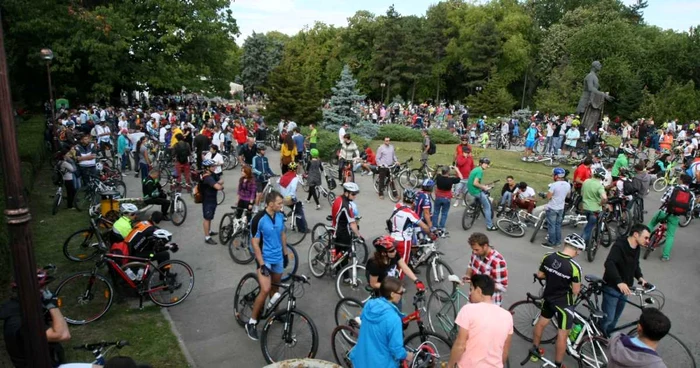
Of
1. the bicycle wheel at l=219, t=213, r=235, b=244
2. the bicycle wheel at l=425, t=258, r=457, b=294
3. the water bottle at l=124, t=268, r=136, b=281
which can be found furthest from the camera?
the bicycle wheel at l=219, t=213, r=235, b=244

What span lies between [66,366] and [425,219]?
5.93 m

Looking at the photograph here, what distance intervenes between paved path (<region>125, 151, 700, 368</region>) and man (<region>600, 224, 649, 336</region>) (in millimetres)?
1024

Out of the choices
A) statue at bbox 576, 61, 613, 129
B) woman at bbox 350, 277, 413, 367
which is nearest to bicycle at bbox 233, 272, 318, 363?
woman at bbox 350, 277, 413, 367

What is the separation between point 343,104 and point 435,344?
20.4 m

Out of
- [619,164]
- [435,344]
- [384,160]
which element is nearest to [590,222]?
[619,164]

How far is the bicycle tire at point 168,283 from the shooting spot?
7.23 metres

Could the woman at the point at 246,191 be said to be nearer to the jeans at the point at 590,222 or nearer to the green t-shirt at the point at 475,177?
the green t-shirt at the point at 475,177

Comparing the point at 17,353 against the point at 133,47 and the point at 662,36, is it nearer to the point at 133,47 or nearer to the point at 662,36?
the point at 133,47

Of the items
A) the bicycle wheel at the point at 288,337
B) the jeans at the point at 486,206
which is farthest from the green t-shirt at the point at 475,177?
the bicycle wheel at the point at 288,337

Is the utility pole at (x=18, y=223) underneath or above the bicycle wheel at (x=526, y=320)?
above

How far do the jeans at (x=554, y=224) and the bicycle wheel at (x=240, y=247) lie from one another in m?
6.41

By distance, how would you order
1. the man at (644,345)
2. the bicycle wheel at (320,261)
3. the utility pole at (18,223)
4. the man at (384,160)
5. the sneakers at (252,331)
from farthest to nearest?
1. the man at (384,160)
2. the bicycle wheel at (320,261)
3. the sneakers at (252,331)
4. the man at (644,345)
5. the utility pole at (18,223)

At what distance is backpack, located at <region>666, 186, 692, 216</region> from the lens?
8820 millimetres

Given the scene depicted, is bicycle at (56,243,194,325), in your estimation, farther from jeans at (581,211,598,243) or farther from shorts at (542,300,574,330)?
jeans at (581,211,598,243)
